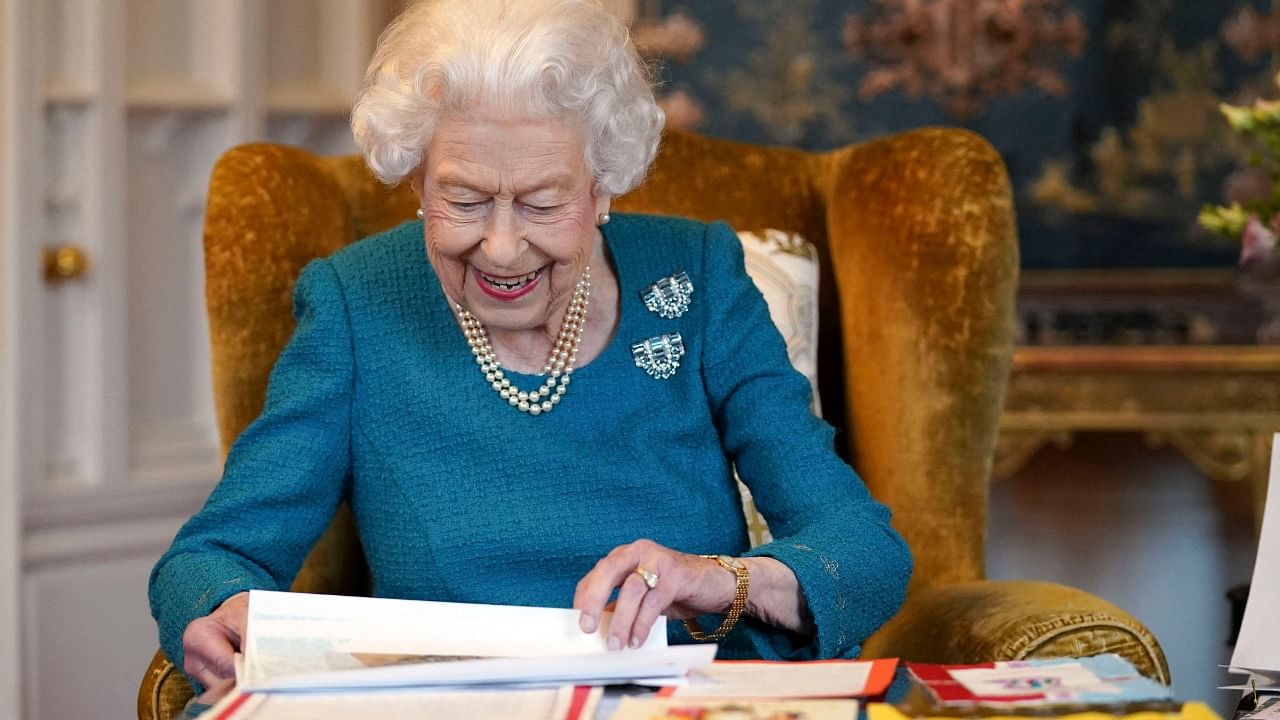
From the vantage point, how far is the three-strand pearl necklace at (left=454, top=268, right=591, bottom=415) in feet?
5.40

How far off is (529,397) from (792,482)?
11.8 inches

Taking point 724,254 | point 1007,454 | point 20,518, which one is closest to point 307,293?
point 724,254

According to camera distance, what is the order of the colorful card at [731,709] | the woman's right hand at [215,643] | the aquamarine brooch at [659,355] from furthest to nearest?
the aquamarine brooch at [659,355] → the woman's right hand at [215,643] → the colorful card at [731,709]

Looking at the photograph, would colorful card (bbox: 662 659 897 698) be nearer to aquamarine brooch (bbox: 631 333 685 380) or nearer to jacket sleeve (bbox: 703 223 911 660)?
jacket sleeve (bbox: 703 223 911 660)

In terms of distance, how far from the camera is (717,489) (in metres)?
1.70

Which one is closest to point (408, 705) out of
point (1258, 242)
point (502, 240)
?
point (502, 240)

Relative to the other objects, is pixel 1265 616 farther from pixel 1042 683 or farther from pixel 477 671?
pixel 477 671

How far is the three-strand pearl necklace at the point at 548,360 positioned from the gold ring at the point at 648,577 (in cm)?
43

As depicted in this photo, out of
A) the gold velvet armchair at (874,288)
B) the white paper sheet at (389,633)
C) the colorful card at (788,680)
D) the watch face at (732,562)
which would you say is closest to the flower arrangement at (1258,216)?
the gold velvet armchair at (874,288)

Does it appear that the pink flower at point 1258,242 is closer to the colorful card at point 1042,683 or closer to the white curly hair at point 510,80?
the white curly hair at point 510,80

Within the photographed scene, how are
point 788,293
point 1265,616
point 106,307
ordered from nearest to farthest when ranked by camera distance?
point 1265,616, point 788,293, point 106,307

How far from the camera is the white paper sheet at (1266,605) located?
4.17 ft

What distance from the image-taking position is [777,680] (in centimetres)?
112

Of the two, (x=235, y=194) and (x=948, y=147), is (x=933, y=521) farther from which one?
(x=235, y=194)
